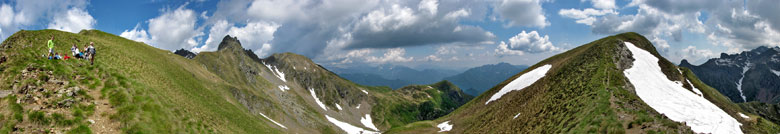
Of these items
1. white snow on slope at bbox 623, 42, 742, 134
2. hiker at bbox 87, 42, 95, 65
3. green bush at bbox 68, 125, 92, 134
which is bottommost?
white snow on slope at bbox 623, 42, 742, 134

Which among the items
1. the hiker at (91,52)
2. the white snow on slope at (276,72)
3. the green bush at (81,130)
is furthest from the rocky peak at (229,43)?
the green bush at (81,130)

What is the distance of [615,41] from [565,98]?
104ft

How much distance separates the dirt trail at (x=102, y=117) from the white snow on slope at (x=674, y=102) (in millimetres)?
38603

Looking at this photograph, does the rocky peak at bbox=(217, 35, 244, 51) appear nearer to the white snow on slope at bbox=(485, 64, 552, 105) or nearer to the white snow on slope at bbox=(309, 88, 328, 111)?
the white snow on slope at bbox=(309, 88, 328, 111)

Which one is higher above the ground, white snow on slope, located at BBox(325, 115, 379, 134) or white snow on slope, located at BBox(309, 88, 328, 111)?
white snow on slope, located at BBox(309, 88, 328, 111)

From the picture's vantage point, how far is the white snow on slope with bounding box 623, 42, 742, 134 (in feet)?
78.7

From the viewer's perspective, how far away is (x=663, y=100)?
3519cm

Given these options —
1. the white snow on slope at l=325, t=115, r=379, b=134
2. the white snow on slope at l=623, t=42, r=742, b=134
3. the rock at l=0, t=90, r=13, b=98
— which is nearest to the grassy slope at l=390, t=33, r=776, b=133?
the white snow on slope at l=623, t=42, r=742, b=134

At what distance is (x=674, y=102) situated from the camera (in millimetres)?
34562

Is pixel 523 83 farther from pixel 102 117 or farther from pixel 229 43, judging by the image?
pixel 229 43

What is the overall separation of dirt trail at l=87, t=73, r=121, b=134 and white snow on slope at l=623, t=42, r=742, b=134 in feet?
127

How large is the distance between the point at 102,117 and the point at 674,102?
51351 mm

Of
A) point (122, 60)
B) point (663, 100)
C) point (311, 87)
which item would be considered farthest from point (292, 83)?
point (663, 100)

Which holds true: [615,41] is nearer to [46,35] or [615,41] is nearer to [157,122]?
[157,122]
